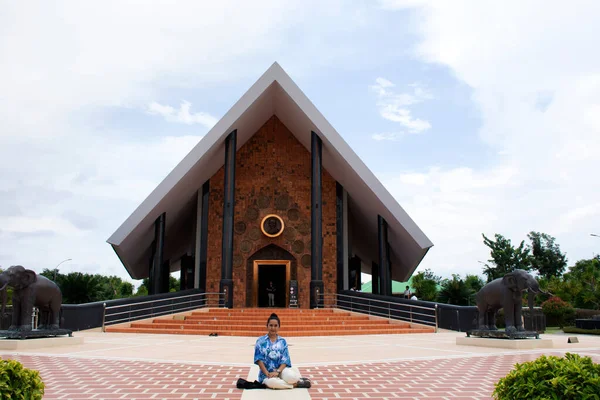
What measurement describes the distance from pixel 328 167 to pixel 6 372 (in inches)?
712

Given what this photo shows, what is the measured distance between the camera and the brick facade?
2022 centimetres

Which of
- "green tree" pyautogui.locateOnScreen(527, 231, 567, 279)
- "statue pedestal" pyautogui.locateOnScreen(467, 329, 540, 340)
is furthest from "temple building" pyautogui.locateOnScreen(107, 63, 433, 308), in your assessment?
"green tree" pyautogui.locateOnScreen(527, 231, 567, 279)

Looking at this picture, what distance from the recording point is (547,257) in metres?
49.1

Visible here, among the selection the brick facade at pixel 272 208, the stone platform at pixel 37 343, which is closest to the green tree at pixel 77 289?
the brick facade at pixel 272 208

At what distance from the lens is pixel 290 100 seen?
18688mm

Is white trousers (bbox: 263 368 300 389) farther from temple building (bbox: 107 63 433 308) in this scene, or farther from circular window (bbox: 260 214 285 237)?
circular window (bbox: 260 214 285 237)

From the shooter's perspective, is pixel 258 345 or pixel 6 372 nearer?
pixel 6 372

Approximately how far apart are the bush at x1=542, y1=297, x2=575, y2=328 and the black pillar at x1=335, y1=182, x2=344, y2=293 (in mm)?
8011

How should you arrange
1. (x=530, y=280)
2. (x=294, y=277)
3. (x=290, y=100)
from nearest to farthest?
(x=530, y=280) → (x=290, y=100) → (x=294, y=277)

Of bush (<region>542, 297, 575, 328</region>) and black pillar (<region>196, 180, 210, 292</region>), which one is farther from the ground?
black pillar (<region>196, 180, 210, 292</region>)

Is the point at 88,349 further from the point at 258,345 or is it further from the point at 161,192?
the point at 161,192

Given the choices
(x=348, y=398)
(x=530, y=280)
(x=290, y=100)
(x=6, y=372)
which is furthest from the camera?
(x=290, y=100)

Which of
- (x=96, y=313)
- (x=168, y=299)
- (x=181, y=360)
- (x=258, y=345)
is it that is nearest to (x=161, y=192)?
(x=168, y=299)

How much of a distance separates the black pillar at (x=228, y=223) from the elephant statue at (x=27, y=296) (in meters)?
7.79
